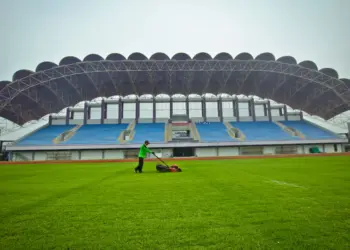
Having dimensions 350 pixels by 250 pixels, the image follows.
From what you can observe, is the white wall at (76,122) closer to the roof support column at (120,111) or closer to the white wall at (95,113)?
the white wall at (95,113)

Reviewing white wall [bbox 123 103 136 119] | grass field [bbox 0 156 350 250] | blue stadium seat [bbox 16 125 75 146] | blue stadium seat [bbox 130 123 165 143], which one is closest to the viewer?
grass field [bbox 0 156 350 250]

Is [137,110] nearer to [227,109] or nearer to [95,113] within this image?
[95,113]

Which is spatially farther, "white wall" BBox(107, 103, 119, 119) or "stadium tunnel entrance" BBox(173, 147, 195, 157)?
"white wall" BBox(107, 103, 119, 119)

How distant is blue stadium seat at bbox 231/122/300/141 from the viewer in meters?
35.9

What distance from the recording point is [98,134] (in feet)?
124

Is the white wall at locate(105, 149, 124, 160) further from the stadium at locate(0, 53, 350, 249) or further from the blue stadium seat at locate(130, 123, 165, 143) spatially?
the blue stadium seat at locate(130, 123, 165, 143)

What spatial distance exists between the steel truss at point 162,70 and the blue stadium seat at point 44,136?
566cm

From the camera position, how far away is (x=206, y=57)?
34.3m

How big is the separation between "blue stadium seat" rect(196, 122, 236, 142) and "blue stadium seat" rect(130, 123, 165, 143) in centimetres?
730

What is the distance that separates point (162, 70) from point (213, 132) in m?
14.6

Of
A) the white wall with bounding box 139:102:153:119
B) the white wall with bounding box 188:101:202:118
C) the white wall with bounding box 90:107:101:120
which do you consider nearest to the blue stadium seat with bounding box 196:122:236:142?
the white wall with bounding box 188:101:202:118

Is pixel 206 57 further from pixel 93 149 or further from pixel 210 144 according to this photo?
pixel 93 149

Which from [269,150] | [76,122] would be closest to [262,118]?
[269,150]

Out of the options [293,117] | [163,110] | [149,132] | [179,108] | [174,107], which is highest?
[174,107]
